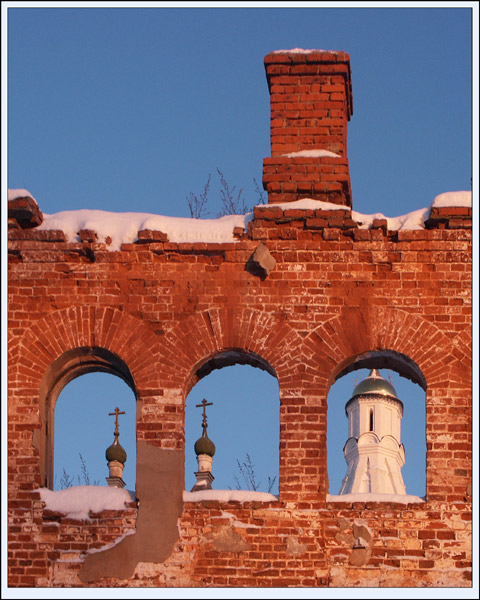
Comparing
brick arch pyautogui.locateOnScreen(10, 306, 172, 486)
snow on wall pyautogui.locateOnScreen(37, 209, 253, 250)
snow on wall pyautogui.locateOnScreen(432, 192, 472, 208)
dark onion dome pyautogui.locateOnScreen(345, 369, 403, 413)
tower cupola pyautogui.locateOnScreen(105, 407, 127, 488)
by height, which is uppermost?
dark onion dome pyautogui.locateOnScreen(345, 369, 403, 413)

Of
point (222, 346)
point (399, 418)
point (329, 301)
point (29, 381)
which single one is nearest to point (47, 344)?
point (29, 381)

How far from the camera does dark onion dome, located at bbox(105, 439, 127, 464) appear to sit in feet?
84.5

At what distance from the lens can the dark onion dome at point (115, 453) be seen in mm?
25750

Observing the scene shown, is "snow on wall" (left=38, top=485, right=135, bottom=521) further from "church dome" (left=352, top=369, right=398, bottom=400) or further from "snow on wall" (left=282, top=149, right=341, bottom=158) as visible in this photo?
"church dome" (left=352, top=369, right=398, bottom=400)

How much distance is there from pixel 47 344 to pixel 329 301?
112 inches

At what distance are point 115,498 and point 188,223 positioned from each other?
9.68ft

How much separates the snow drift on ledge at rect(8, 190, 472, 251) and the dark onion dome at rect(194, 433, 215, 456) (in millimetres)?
9184

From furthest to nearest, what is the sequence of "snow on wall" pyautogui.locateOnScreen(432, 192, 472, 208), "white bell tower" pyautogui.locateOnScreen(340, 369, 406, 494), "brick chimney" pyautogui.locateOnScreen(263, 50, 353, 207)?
"white bell tower" pyautogui.locateOnScreen(340, 369, 406, 494) < "brick chimney" pyautogui.locateOnScreen(263, 50, 353, 207) < "snow on wall" pyautogui.locateOnScreen(432, 192, 472, 208)

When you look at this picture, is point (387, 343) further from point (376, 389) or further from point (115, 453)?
point (376, 389)

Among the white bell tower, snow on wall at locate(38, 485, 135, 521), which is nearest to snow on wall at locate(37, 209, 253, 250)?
snow on wall at locate(38, 485, 135, 521)

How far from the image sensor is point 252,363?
1734 centimetres

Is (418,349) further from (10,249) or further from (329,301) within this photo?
(10,249)

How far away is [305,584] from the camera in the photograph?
1594 centimetres

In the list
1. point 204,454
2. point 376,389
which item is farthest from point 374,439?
point 204,454
